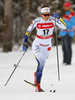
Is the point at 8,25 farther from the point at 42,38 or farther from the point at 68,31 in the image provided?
the point at 42,38

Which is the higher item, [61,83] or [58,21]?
[58,21]

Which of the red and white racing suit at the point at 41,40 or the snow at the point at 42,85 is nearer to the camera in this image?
the snow at the point at 42,85

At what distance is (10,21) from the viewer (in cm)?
1505

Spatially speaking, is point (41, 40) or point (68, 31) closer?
point (41, 40)

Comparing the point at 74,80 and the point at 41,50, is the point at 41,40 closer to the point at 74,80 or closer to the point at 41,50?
the point at 41,50

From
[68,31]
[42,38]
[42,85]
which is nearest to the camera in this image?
[42,38]

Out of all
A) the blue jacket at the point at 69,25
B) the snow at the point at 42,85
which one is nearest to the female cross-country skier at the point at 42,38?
the snow at the point at 42,85

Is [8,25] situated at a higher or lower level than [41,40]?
lower

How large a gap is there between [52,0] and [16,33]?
6876mm

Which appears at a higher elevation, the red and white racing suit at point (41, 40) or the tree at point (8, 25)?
the red and white racing suit at point (41, 40)

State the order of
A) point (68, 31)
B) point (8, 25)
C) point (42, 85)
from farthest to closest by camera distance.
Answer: point (8, 25) → point (68, 31) → point (42, 85)

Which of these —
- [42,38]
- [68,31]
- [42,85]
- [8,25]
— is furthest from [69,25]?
[8,25]

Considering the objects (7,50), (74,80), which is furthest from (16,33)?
(74,80)

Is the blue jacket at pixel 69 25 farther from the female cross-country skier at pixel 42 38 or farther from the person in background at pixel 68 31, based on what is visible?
the female cross-country skier at pixel 42 38
